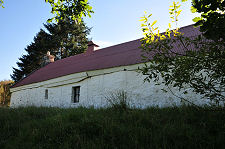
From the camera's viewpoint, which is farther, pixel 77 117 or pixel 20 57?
pixel 20 57

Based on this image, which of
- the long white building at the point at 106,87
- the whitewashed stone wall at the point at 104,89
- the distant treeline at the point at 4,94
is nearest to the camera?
the whitewashed stone wall at the point at 104,89

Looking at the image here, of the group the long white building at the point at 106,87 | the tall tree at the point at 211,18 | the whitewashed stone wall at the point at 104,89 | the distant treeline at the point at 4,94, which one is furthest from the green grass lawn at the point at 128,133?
the distant treeline at the point at 4,94

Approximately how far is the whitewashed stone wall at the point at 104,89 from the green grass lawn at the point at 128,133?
8.33ft

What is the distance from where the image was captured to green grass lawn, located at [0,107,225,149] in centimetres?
356

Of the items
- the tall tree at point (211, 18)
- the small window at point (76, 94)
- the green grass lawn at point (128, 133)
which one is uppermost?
the tall tree at point (211, 18)

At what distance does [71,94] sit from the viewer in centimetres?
1163

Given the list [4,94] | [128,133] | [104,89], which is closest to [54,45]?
[4,94]

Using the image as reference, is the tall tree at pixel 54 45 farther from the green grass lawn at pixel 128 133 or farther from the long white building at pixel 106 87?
the green grass lawn at pixel 128 133

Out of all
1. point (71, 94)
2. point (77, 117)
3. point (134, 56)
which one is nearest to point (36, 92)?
point (71, 94)

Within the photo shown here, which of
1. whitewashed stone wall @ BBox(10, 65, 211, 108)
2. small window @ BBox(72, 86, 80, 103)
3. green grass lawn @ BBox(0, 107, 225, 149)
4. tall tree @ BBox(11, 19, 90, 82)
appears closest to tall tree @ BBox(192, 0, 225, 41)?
green grass lawn @ BBox(0, 107, 225, 149)

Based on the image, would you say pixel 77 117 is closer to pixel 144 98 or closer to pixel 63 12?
pixel 63 12

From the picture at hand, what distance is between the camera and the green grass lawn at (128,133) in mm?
3559

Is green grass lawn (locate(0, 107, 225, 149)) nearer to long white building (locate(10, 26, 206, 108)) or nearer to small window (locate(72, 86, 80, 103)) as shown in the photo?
long white building (locate(10, 26, 206, 108))

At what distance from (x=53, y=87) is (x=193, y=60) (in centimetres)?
1160
